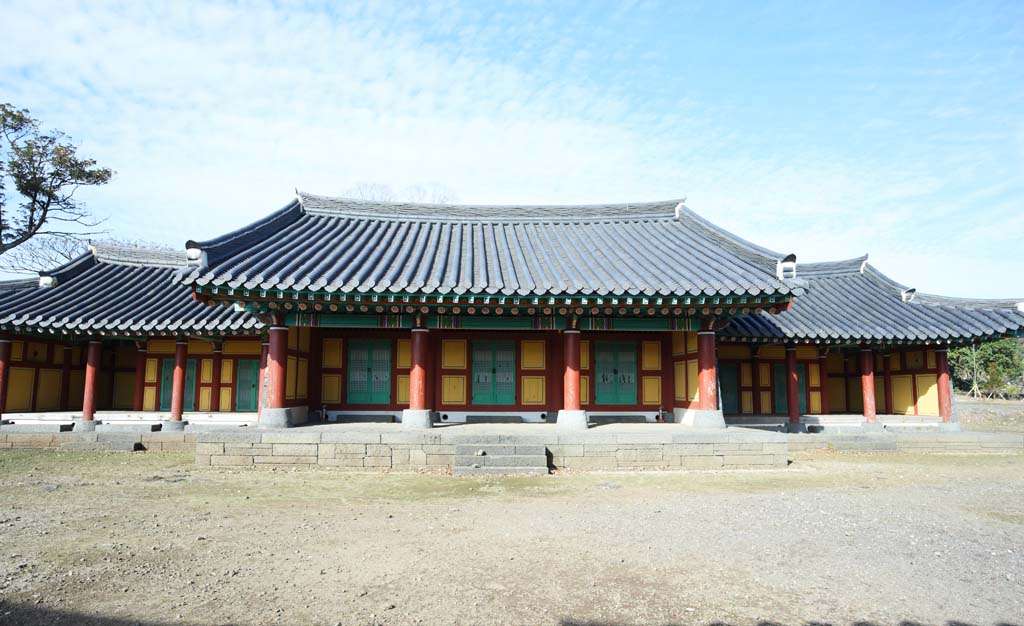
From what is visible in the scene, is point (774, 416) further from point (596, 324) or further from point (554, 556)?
point (554, 556)

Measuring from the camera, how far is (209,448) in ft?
36.6

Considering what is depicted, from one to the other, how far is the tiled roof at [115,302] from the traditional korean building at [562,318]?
2721 mm

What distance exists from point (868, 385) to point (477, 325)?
11.3 m

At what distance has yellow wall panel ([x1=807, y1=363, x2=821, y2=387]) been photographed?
682 inches

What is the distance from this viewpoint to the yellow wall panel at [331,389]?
1447cm

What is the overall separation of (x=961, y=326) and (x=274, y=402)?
16935mm

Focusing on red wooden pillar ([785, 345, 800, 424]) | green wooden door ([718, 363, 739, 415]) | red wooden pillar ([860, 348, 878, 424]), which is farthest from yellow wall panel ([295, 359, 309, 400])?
red wooden pillar ([860, 348, 878, 424])

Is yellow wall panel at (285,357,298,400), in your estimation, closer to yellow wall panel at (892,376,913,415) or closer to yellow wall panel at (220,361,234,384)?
yellow wall panel at (220,361,234,384)

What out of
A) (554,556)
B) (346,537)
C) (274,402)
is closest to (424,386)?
(274,402)

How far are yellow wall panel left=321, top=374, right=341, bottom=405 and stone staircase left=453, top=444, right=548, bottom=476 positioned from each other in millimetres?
4889

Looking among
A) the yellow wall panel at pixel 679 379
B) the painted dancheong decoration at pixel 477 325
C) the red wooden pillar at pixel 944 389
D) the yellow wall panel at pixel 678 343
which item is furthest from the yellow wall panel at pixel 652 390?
the red wooden pillar at pixel 944 389

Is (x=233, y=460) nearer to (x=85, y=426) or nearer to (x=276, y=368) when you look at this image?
(x=276, y=368)

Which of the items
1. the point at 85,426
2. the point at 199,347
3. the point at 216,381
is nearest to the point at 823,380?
the point at 216,381

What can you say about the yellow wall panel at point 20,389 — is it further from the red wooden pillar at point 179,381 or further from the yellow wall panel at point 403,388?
the yellow wall panel at point 403,388
